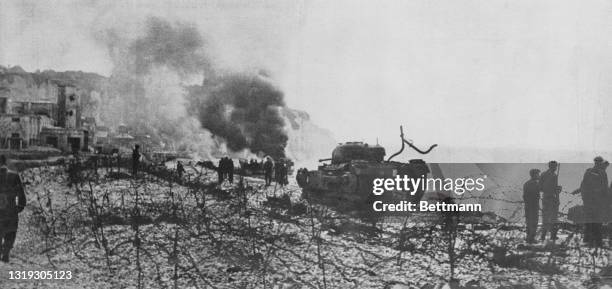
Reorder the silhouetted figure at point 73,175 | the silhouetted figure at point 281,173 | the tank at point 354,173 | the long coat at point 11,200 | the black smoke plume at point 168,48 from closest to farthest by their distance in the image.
→ the long coat at point 11,200 → the black smoke plume at point 168,48 → the tank at point 354,173 → the silhouetted figure at point 73,175 → the silhouetted figure at point 281,173

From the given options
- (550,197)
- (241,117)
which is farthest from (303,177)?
(241,117)

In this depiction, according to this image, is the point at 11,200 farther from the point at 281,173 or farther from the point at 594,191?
the point at 594,191

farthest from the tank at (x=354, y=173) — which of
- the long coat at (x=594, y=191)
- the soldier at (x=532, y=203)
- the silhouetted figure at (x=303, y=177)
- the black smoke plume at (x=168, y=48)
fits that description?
the black smoke plume at (x=168, y=48)

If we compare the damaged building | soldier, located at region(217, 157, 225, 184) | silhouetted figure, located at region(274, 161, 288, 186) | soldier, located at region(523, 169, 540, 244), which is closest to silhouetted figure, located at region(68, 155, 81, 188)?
the damaged building

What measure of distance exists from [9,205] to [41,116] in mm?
5072

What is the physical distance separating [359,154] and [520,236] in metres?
4.43

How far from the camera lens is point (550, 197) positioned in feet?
23.0

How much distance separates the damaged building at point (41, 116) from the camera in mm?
8461

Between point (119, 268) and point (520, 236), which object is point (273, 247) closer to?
point (119, 268)

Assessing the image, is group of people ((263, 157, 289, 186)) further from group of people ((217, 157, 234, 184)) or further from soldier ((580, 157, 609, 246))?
soldier ((580, 157, 609, 246))

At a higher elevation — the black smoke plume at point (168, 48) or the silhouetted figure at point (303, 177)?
the black smoke plume at point (168, 48)

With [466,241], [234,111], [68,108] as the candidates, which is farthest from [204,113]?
[466,241]

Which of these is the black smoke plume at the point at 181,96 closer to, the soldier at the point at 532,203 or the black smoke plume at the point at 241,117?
the black smoke plume at the point at 241,117

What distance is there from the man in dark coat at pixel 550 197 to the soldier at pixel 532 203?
0.19 m
